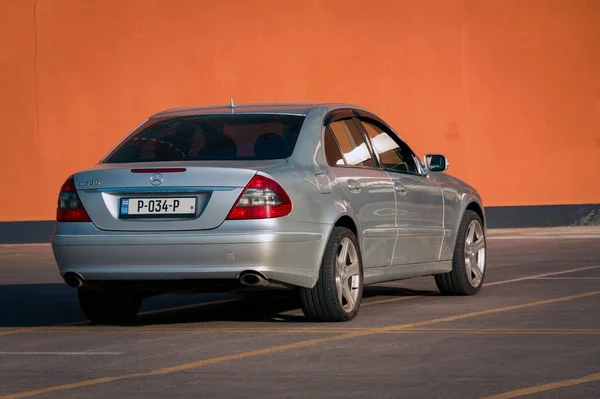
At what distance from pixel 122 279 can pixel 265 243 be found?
39.3 inches

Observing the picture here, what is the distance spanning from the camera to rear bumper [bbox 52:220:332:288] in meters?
9.17

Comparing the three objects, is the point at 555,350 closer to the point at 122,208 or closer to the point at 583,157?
the point at 122,208

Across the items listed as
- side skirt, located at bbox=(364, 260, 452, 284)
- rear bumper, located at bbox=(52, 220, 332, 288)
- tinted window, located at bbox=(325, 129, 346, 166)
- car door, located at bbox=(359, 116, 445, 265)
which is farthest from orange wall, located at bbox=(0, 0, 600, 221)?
rear bumper, located at bbox=(52, 220, 332, 288)

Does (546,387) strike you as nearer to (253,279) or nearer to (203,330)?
(253,279)

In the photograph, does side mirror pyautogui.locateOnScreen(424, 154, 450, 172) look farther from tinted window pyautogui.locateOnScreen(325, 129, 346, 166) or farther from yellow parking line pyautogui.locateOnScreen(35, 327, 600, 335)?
yellow parking line pyautogui.locateOnScreen(35, 327, 600, 335)

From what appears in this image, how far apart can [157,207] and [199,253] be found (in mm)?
430

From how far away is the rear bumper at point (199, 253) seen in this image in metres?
9.17

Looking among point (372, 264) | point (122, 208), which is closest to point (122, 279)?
point (122, 208)

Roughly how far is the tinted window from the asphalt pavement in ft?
3.72

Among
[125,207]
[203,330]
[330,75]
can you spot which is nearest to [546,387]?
[203,330]

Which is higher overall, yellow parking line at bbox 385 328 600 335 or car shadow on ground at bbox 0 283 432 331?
yellow parking line at bbox 385 328 600 335

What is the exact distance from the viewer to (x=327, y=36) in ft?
72.0

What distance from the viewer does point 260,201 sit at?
9227mm

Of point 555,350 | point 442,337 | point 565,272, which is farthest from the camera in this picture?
point 565,272
